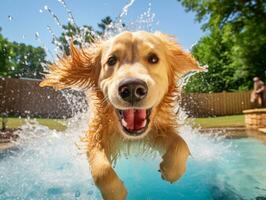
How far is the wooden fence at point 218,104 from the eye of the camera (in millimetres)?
22948

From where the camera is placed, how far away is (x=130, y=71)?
9.83ft

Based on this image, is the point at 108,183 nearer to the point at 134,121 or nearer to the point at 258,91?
the point at 134,121

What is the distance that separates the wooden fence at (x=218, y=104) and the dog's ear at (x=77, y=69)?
1905cm

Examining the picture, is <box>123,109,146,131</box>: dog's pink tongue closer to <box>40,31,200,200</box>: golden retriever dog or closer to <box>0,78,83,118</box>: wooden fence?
Answer: <box>40,31,200,200</box>: golden retriever dog

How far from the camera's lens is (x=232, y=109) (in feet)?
82.1

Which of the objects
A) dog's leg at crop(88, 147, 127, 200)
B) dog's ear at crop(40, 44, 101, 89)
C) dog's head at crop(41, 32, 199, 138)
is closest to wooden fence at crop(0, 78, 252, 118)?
dog's ear at crop(40, 44, 101, 89)

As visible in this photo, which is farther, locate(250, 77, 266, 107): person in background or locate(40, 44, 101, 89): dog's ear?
locate(250, 77, 266, 107): person in background

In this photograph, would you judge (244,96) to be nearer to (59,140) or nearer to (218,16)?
(218,16)

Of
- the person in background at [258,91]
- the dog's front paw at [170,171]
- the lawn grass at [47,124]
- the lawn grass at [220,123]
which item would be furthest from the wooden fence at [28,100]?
the dog's front paw at [170,171]

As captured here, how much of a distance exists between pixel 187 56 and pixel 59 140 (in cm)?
380

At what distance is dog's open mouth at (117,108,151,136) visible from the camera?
318 centimetres

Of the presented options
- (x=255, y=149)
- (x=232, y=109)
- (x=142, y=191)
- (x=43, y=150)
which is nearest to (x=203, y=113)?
(x=232, y=109)

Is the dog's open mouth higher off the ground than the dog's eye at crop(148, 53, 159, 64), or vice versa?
the dog's eye at crop(148, 53, 159, 64)

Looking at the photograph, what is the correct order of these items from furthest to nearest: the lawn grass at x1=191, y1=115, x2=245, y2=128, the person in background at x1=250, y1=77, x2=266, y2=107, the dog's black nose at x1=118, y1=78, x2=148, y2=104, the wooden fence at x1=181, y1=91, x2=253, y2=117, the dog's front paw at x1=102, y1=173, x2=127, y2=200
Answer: the wooden fence at x1=181, y1=91, x2=253, y2=117 < the person in background at x1=250, y1=77, x2=266, y2=107 < the lawn grass at x1=191, y1=115, x2=245, y2=128 < the dog's front paw at x1=102, y1=173, x2=127, y2=200 < the dog's black nose at x1=118, y1=78, x2=148, y2=104
